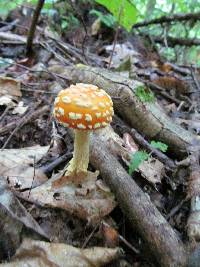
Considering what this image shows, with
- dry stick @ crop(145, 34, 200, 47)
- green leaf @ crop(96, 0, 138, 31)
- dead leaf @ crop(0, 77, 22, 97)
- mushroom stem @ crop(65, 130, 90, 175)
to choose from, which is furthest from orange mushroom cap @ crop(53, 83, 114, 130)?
dry stick @ crop(145, 34, 200, 47)

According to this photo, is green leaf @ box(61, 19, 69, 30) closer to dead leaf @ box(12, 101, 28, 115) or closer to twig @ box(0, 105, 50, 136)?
dead leaf @ box(12, 101, 28, 115)

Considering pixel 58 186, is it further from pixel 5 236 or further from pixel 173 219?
pixel 173 219

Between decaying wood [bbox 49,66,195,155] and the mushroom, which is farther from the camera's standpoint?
decaying wood [bbox 49,66,195,155]

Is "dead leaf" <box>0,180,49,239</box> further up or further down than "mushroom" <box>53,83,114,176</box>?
further down

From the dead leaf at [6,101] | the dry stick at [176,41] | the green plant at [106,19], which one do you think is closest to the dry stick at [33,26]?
the dead leaf at [6,101]

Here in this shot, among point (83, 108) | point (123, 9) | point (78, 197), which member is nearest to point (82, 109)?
point (83, 108)

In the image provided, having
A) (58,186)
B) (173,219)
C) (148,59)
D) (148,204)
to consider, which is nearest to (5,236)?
(58,186)
